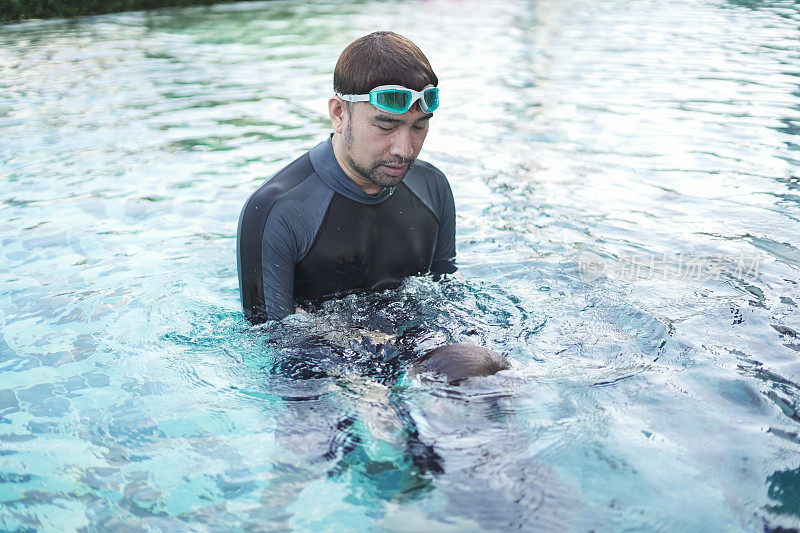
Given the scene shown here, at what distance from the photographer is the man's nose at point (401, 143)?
3.49 metres

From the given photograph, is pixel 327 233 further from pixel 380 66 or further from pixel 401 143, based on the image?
pixel 380 66

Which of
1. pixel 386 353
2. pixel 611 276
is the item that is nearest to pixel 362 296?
pixel 386 353

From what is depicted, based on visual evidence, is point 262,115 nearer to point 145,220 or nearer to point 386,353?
point 145,220

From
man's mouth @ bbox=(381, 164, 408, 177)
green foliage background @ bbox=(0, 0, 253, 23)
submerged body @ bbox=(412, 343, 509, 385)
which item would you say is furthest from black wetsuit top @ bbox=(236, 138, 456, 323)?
green foliage background @ bbox=(0, 0, 253, 23)

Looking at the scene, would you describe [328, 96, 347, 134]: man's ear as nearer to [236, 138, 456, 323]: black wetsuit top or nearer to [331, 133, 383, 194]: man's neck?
[331, 133, 383, 194]: man's neck

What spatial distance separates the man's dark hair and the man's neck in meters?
0.29

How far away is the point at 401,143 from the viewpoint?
3490mm

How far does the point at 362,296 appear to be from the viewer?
395cm

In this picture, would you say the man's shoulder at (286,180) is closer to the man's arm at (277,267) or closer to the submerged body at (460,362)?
the man's arm at (277,267)

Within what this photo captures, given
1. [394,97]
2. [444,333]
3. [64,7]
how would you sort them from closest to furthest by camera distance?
1. [394,97]
2. [444,333]
3. [64,7]

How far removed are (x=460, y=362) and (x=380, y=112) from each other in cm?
120

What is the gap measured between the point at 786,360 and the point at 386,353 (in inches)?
73.6

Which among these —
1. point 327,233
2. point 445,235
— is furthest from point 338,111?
point 445,235

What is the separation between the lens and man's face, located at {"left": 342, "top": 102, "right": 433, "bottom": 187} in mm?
3471
